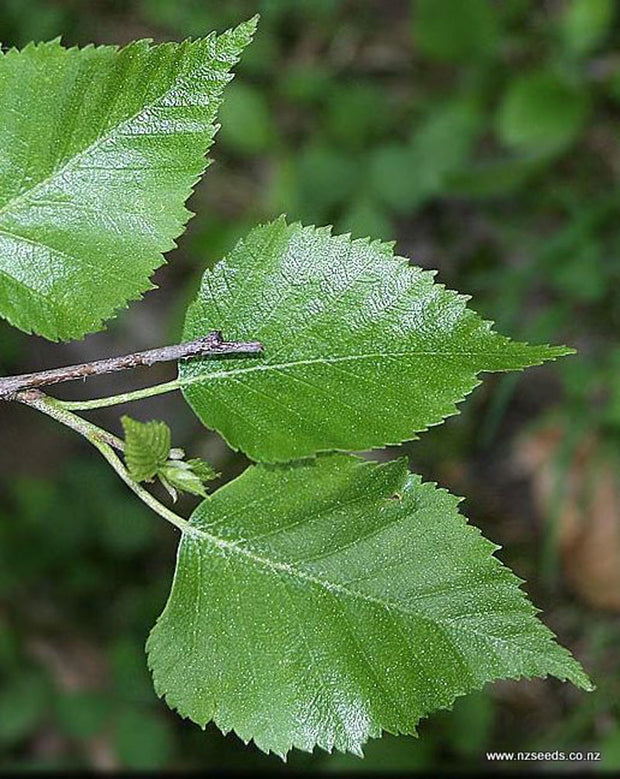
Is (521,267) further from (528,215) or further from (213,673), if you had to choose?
(213,673)

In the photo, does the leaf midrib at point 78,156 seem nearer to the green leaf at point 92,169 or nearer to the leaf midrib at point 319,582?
the green leaf at point 92,169

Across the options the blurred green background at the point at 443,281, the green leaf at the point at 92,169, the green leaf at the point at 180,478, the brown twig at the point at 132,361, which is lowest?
the blurred green background at the point at 443,281

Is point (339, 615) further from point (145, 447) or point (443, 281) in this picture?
point (443, 281)

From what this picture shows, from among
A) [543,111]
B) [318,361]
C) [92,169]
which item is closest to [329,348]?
[318,361]

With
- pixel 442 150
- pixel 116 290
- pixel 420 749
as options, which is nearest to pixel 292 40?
pixel 442 150

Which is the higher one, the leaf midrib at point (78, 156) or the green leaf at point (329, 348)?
the leaf midrib at point (78, 156)

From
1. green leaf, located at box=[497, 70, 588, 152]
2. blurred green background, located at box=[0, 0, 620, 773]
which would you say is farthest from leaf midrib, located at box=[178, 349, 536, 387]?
green leaf, located at box=[497, 70, 588, 152]

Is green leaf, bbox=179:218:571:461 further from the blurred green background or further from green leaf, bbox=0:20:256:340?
the blurred green background

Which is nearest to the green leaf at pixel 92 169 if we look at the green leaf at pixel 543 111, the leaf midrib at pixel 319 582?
the leaf midrib at pixel 319 582
